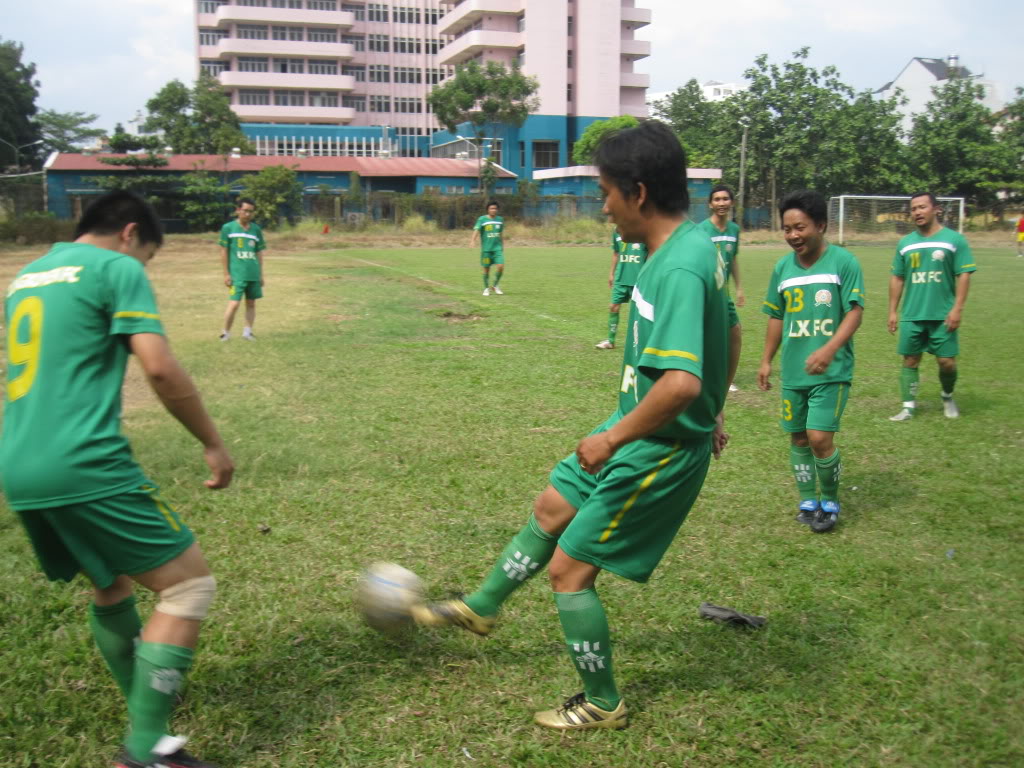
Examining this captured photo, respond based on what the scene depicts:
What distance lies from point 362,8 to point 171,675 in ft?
310

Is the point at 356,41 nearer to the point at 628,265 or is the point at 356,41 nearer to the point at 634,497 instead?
the point at 628,265

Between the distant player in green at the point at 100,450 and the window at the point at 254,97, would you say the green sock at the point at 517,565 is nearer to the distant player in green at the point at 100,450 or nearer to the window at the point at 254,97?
the distant player in green at the point at 100,450

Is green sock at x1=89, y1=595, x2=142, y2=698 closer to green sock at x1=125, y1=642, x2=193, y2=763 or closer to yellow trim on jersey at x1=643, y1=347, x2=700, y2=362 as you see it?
green sock at x1=125, y1=642, x2=193, y2=763

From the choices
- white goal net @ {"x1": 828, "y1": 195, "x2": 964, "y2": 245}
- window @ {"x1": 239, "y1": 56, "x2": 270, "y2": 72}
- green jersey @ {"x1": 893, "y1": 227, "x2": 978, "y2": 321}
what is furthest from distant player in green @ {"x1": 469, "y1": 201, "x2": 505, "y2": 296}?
window @ {"x1": 239, "y1": 56, "x2": 270, "y2": 72}

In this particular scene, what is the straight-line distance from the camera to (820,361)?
5.29 m

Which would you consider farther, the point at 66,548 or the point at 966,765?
the point at 966,765

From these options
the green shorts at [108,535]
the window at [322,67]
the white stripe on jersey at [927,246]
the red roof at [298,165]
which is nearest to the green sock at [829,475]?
the white stripe on jersey at [927,246]

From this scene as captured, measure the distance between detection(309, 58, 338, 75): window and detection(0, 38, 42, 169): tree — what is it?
24.2m

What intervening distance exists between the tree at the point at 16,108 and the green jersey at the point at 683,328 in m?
69.2

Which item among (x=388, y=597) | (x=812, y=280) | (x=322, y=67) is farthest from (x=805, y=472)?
(x=322, y=67)

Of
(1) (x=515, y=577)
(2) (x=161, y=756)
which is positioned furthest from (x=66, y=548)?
(1) (x=515, y=577)

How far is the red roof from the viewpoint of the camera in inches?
2057

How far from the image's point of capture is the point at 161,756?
284cm

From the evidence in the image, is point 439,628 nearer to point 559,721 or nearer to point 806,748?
point 559,721
